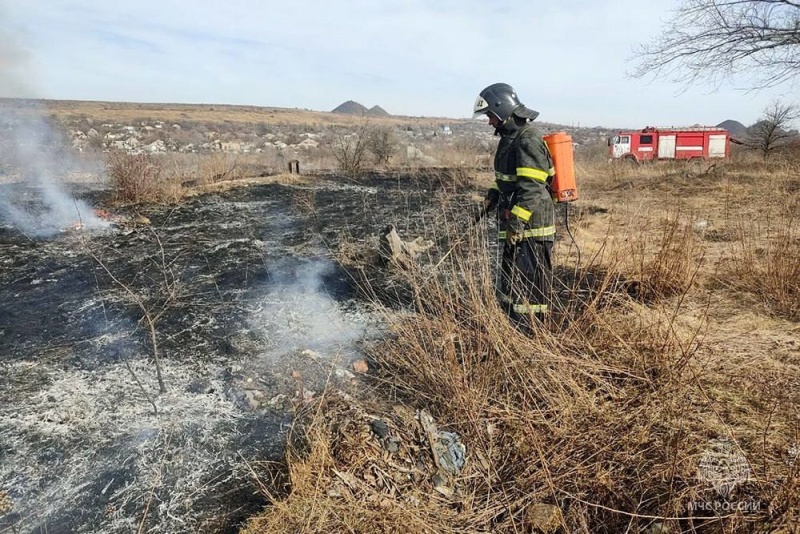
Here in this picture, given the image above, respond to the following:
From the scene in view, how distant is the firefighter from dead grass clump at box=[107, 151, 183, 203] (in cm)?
808

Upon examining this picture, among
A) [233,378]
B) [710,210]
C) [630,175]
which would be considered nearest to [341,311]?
[233,378]

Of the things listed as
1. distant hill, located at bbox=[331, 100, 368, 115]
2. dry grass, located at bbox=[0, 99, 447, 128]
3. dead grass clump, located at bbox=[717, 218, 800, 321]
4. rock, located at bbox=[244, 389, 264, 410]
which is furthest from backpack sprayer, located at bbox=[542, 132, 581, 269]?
distant hill, located at bbox=[331, 100, 368, 115]

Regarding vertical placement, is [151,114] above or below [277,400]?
above

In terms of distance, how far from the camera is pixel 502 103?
356 cm

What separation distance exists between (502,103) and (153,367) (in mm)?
3321

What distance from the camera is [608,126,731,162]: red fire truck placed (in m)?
22.8

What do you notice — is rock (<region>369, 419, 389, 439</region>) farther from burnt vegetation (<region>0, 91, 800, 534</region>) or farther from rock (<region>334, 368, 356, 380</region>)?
rock (<region>334, 368, 356, 380</region>)

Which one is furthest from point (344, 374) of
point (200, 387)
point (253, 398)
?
point (200, 387)

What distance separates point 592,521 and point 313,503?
1227 millimetres

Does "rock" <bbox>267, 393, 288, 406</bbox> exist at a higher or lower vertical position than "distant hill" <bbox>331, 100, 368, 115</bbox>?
lower

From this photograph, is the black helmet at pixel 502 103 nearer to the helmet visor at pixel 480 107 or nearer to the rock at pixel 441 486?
the helmet visor at pixel 480 107

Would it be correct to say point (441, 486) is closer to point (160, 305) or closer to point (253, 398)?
point (253, 398)

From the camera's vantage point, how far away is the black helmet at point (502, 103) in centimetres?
356
